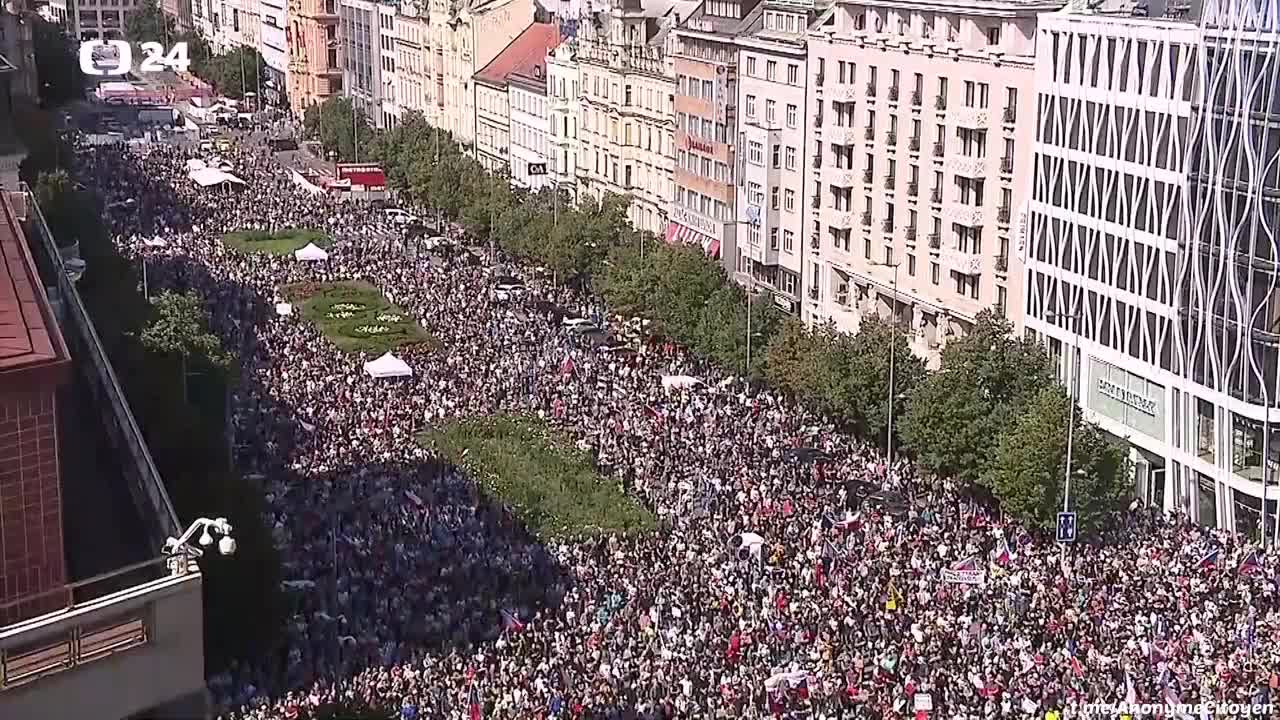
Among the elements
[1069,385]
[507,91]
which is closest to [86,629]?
[1069,385]

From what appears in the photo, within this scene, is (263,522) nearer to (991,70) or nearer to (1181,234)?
(1181,234)

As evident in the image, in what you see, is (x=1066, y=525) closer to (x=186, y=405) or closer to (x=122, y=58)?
(x=186, y=405)

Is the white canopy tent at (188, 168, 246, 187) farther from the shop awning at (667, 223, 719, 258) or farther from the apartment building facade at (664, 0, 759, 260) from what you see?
the apartment building facade at (664, 0, 759, 260)

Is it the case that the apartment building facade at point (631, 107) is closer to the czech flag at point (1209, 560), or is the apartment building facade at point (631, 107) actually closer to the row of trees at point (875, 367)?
the row of trees at point (875, 367)

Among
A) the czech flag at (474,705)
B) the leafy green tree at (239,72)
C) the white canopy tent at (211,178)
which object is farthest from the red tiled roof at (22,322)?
the leafy green tree at (239,72)

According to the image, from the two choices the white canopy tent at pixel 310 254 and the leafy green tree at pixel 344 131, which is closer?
the white canopy tent at pixel 310 254
